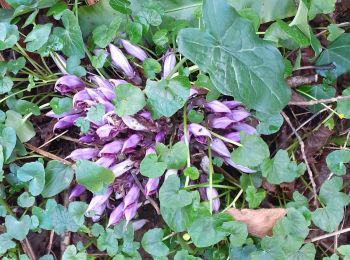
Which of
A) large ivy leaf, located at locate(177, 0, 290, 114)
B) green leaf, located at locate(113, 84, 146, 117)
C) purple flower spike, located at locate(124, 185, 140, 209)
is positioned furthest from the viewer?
purple flower spike, located at locate(124, 185, 140, 209)

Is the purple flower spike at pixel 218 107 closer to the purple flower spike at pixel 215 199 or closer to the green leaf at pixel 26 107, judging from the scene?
the purple flower spike at pixel 215 199

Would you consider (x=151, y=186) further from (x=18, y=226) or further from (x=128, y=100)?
(x=18, y=226)

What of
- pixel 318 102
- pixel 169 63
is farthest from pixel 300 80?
pixel 169 63

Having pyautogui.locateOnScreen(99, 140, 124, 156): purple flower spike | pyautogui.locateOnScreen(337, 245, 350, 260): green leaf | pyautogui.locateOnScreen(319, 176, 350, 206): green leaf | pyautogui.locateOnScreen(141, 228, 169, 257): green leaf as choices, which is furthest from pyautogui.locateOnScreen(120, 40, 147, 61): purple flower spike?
pyautogui.locateOnScreen(337, 245, 350, 260): green leaf

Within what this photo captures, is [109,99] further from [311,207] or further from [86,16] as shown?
[311,207]

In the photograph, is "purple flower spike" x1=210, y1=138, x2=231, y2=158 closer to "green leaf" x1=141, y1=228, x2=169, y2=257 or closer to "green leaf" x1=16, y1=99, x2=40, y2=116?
"green leaf" x1=141, y1=228, x2=169, y2=257

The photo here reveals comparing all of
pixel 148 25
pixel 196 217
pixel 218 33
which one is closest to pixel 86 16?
pixel 148 25
